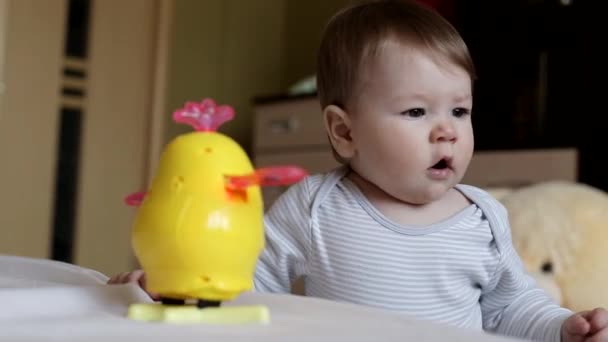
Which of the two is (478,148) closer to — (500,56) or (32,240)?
(500,56)

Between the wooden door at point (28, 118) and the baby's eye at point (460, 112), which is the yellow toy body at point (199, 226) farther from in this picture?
the wooden door at point (28, 118)

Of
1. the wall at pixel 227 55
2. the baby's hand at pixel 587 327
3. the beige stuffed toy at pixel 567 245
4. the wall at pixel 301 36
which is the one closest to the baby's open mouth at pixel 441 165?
the baby's hand at pixel 587 327

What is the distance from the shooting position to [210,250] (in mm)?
538

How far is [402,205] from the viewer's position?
94 cm

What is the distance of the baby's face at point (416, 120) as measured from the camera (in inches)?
34.7

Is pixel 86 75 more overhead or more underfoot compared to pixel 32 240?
more overhead

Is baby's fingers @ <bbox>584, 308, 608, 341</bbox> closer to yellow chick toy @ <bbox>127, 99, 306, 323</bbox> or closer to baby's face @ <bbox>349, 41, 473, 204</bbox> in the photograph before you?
baby's face @ <bbox>349, 41, 473, 204</bbox>

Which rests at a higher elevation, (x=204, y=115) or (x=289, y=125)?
(x=204, y=115)

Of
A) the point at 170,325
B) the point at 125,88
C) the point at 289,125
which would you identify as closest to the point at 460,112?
the point at 170,325

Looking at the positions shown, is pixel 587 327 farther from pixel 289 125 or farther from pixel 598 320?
pixel 289 125

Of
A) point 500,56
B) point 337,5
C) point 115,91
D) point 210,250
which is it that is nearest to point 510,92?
point 500,56

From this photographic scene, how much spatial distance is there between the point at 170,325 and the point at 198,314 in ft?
0.12

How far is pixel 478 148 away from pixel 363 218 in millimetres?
1690

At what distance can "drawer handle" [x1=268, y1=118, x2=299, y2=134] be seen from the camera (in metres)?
3.21
